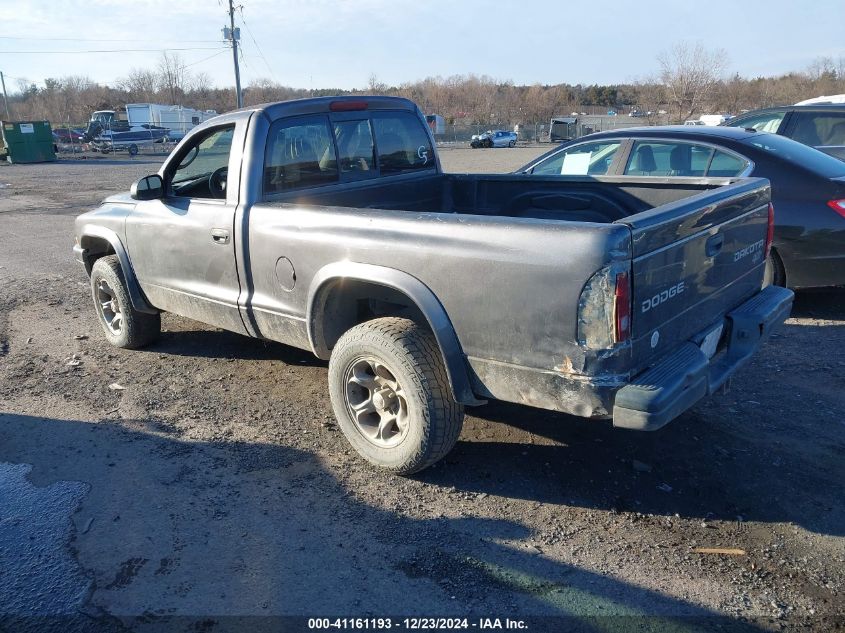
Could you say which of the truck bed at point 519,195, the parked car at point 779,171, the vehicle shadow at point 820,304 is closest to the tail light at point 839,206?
the parked car at point 779,171

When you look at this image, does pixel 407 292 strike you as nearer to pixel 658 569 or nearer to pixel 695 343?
pixel 695 343

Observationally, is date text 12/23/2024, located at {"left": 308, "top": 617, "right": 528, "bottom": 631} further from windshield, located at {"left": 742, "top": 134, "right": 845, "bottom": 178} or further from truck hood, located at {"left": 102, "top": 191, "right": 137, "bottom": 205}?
windshield, located at {"left": 742, "top": 134, "right": 845, "bottom": 178}

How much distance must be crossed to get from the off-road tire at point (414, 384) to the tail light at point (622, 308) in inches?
38.6

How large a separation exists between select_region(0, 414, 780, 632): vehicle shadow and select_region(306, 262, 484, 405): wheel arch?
2.29 feet

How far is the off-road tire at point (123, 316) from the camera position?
571 centimetres

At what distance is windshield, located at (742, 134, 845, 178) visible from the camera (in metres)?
6.04

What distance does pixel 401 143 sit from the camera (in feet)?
17.4

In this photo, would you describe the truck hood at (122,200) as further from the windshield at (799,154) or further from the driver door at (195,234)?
the windshield at (799,154)

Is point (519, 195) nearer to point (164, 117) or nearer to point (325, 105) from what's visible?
point (325, 105)

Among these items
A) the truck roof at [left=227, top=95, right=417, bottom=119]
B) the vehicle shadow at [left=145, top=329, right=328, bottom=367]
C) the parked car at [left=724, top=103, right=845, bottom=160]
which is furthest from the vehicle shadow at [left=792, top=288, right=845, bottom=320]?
the vehicle shadow at [left=145, top=329, right=328, bottom=367]

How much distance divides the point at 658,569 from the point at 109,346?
16.4 ft

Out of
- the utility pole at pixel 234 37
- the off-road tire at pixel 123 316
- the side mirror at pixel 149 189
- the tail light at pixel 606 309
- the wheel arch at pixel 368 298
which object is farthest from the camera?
the utility pole at pixel 234 37

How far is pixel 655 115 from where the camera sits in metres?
47.3

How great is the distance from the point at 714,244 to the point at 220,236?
297 centimetres
